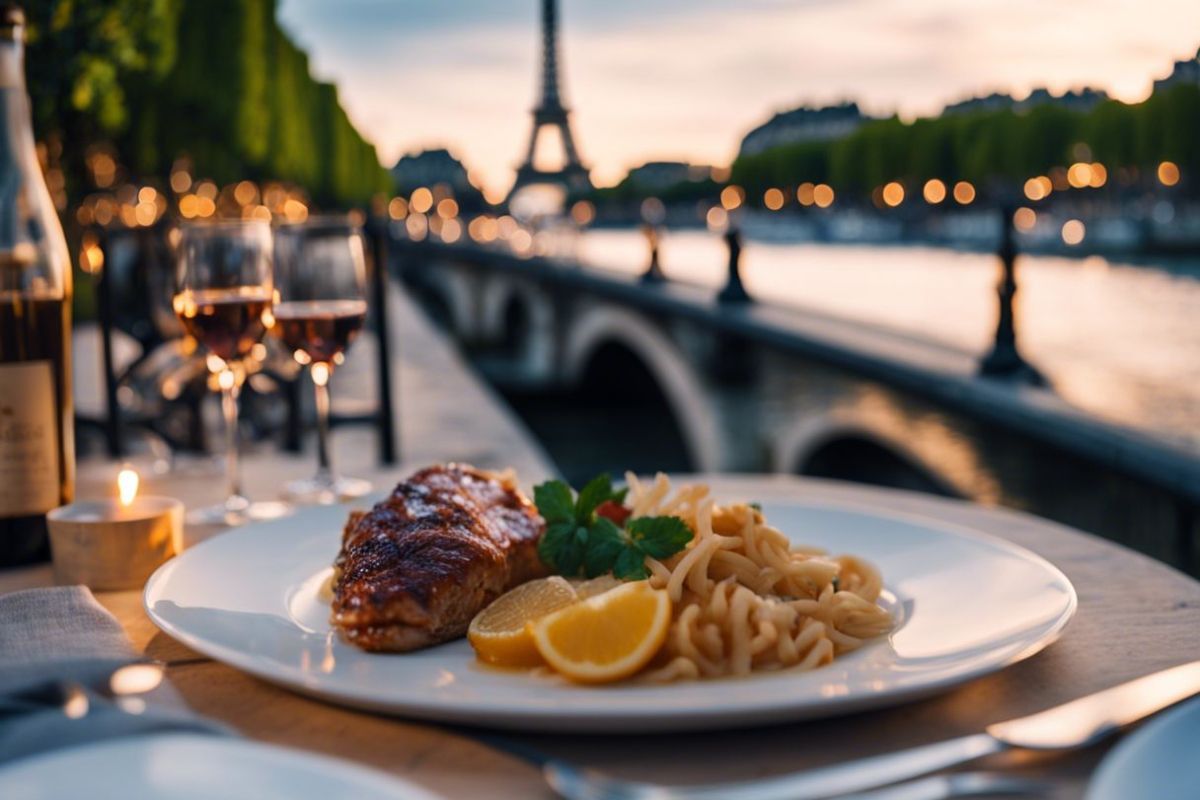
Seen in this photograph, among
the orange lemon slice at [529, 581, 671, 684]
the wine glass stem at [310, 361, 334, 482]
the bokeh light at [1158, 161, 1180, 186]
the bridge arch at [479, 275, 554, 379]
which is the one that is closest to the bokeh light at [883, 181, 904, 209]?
the bridge arch at [479, 275, 554, 379]

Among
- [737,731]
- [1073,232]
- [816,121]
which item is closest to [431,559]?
[737,731]

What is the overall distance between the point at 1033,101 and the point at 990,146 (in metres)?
10.3

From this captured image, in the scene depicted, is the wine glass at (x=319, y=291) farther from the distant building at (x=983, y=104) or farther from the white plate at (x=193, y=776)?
the distant building at (x=983, y=104)

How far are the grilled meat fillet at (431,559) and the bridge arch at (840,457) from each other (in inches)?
376

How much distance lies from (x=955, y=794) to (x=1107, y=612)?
0.64 meters

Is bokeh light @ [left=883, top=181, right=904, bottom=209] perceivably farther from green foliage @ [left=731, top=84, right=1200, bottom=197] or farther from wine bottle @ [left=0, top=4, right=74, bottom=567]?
wine bottle @ [left=0, top=4, right=74, bottom=567]

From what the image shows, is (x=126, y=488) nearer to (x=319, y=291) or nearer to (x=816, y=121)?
(x=319, y=291)

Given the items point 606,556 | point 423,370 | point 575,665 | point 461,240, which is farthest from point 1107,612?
point 461,240

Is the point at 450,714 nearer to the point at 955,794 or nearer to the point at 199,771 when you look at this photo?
the point at 199,771

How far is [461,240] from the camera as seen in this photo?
4466 cm

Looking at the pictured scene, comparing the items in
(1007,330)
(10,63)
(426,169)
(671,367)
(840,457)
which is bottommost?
(840,457)

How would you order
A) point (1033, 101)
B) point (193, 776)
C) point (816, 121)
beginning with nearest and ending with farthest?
point (193, 776), point (1033, 101), point (816, 121)

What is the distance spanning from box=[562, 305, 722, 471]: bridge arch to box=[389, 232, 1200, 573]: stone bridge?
4cm

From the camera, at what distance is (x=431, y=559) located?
1316 mm
